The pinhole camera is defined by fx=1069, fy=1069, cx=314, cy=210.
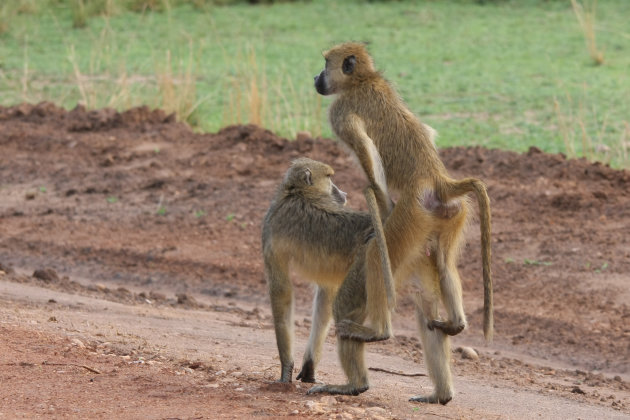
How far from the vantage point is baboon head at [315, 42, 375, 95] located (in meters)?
5.40

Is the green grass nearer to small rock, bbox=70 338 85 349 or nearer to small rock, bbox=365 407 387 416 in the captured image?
small rock, bbox=70 338 85 349

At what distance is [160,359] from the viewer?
5.76 m

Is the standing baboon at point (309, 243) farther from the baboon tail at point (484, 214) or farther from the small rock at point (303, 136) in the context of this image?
the small rock at point (303, 136)

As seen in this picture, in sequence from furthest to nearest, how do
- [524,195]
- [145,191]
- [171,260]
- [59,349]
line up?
[145,191]
[524,195]
[171,260]
[59,349]

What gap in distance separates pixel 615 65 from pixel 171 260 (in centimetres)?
753

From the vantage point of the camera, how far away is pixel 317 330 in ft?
18.3

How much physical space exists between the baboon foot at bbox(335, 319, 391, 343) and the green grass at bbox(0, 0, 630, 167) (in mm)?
5881

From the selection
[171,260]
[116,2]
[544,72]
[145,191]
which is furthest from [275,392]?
[116,2]

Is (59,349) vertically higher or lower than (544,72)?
lower

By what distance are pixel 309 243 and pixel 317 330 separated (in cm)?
50

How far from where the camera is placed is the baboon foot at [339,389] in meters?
5.14

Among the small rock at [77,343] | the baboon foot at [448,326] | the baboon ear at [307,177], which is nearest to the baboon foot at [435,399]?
the baboon foot at [448,326]

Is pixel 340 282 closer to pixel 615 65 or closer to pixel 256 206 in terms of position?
pixel 256 206

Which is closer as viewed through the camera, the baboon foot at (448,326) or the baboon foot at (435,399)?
the baboon foot at (448,326)
